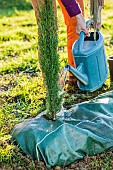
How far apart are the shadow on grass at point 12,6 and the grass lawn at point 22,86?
0.40 m

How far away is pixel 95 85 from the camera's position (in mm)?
3791

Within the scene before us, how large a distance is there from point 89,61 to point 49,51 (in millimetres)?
675

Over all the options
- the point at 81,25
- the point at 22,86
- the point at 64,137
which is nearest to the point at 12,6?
the point at 22,86

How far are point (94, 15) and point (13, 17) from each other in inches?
157

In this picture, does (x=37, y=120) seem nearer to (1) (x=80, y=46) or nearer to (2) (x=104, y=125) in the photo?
(2) (x=104, y=125)

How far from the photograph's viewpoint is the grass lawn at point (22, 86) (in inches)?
120

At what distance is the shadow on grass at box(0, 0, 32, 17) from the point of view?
806 cm

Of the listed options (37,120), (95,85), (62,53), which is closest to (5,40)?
(62,53)

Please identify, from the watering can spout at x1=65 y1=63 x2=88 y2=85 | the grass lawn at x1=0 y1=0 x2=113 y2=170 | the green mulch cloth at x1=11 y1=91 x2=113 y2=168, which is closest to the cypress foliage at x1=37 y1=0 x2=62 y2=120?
the green mulch cloth at x1=11 y1=91 x2=113 y2=168

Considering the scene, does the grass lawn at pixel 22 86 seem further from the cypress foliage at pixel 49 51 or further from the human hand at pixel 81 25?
the human hand at pixel 81 25

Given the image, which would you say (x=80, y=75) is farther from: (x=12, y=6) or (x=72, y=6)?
(x=12, y=6)

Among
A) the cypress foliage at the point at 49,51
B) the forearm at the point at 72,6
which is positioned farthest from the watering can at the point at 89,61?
the cypress foliage at the point at 49,51

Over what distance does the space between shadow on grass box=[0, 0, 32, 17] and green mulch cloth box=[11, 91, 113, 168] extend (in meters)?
4.92

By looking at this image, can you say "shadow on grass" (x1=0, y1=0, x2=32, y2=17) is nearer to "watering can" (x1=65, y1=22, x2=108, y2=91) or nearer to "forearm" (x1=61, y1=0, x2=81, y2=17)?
"watering can" (x1=65, y1=22, x2=108, y2=91)
